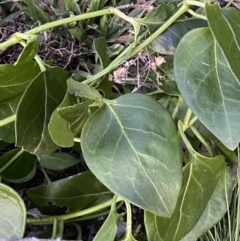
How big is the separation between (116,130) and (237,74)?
0.14 m

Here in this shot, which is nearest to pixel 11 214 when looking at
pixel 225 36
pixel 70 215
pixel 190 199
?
pixel 70 215

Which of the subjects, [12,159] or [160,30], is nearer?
[160,30]

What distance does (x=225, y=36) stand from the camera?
43 cm

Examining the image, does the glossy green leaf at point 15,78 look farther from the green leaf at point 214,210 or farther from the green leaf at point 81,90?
the green leaf at point 214,210

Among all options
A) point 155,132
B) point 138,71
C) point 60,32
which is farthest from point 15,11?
point 155,132

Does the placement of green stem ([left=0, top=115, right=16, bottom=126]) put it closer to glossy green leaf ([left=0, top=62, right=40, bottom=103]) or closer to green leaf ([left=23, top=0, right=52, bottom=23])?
glossy green leaf ([left=0, top=62, right=40, bottom=103])

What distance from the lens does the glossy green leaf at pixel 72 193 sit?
0.59 m

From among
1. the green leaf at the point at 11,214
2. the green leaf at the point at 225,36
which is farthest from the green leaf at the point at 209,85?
the green leaf at the point at 11,214

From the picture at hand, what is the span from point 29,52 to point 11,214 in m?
0.19

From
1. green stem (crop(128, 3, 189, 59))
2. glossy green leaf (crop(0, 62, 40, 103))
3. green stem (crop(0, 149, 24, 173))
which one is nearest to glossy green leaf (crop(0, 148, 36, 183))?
green stem (crop(0, 149, 24, 173))

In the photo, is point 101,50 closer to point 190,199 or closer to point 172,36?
point 172,36

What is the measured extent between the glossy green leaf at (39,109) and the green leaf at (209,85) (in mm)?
141

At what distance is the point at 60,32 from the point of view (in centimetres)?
65

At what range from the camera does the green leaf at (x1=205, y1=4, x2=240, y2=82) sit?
42cm
